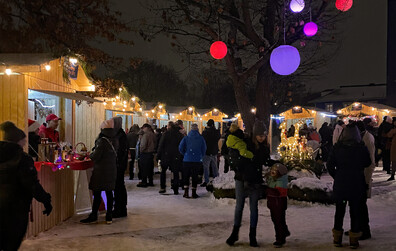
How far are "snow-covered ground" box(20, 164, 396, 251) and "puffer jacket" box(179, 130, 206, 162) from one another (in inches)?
43.3

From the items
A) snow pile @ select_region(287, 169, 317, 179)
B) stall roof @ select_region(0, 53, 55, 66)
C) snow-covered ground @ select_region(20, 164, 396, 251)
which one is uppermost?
stall roof @ select_region(0, 53, 55, 66)

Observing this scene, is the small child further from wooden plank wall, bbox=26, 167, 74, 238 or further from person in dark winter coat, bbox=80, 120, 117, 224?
wooden plank wall, bbox=26, 167, 74, 238

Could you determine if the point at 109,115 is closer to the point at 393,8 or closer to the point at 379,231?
the point at 379,231

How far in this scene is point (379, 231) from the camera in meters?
5.88

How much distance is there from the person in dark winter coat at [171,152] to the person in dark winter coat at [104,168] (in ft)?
11.5

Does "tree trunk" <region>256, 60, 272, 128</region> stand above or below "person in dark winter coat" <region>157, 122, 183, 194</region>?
above

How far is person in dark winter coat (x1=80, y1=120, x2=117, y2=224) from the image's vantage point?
257 inches

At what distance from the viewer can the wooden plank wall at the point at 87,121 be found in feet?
33.5

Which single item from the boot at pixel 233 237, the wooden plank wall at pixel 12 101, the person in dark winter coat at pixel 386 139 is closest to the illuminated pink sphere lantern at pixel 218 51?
the wooden plank wall at pixel 12 101

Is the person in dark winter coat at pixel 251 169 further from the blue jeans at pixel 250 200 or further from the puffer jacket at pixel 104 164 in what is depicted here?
the puffer jacket at pixel 104 164

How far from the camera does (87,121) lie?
10883mm

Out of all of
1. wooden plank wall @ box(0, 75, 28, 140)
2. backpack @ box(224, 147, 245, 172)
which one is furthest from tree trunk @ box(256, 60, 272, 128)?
wooden plank wall @ box(0, 75, 28, 140)

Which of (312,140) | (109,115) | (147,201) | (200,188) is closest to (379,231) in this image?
(147,201)

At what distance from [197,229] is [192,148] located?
10.7 feet
